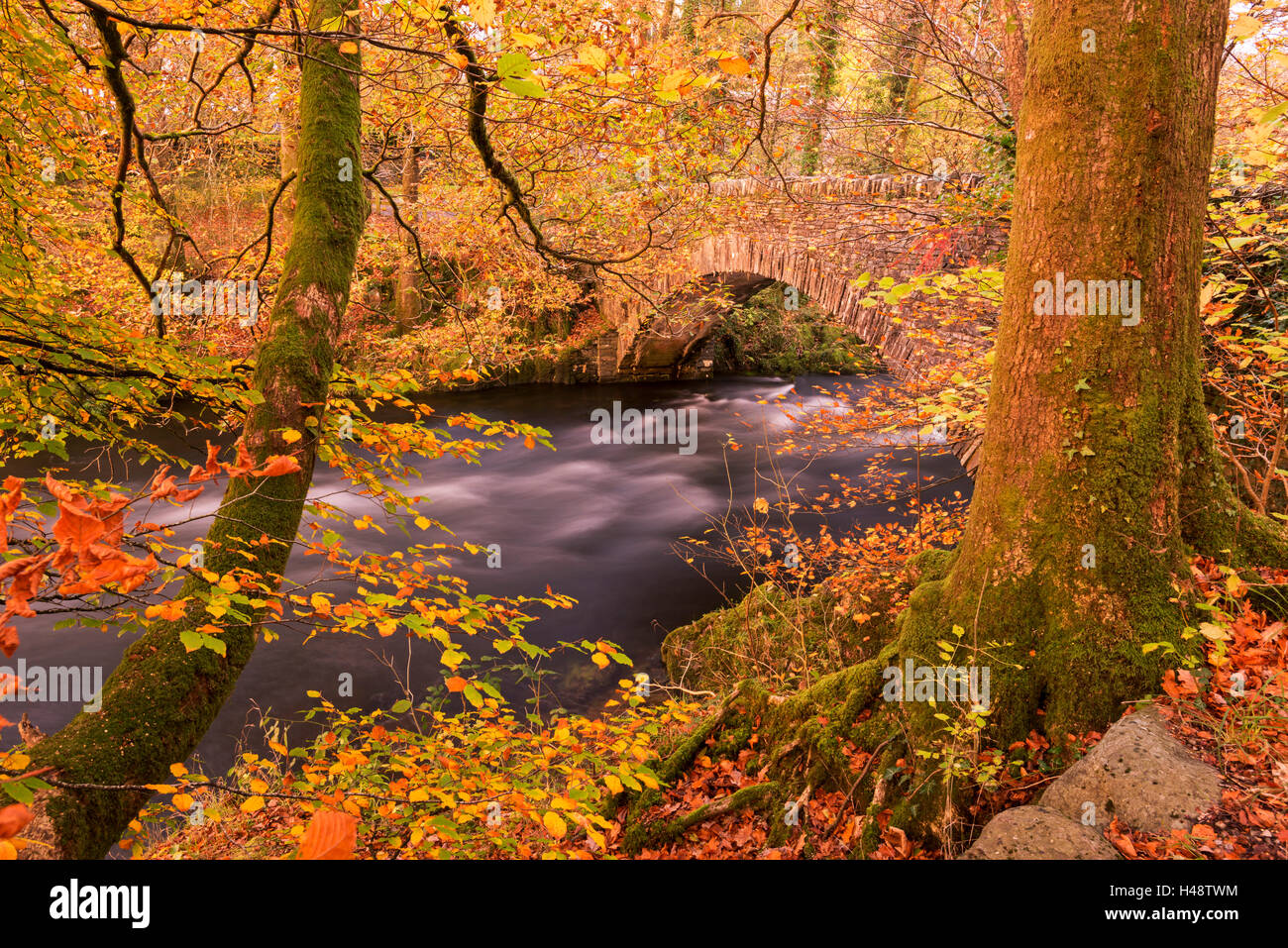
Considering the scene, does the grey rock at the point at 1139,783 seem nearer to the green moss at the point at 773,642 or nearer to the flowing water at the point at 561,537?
the green moss at the point at 773,642

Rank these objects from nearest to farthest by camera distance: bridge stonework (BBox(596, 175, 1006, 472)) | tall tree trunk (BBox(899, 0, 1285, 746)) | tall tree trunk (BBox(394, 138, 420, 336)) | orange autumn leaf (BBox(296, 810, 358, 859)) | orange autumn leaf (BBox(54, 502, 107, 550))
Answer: orange autumn leaf (BBox(54, 502, 107, 550))
orange autumn leaf (BBox(296, 810, 358, 859))
tall tree trunk (BBox(899, 0, 1285, 746))
bridge stonework (BBox(596, 175, 1006, 472))
tall tree trunk (BBox(394, 138, 420, 336))

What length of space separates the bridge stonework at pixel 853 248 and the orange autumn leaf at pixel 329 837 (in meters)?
4.90

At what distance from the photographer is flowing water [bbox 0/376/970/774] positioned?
22.3 ft

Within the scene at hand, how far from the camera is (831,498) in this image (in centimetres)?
1055

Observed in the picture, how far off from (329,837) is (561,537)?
930cm

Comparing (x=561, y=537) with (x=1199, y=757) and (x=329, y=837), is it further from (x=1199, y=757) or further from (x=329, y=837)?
(x=329, y=837)

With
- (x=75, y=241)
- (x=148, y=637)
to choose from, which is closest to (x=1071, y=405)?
(x=148, y=637)

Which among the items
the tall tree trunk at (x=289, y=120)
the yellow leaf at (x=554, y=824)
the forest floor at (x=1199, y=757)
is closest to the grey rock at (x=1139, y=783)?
the forest floor at (x=1199, y=757)

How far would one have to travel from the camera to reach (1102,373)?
2660 millimetres

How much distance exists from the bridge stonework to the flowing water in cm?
170

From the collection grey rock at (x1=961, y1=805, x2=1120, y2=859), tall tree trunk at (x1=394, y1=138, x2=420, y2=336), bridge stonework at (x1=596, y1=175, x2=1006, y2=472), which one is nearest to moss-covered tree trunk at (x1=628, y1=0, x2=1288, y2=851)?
grey rock at (x1=961, y1=805, x2=1120, y2=859)

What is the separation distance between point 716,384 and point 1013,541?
627 inches

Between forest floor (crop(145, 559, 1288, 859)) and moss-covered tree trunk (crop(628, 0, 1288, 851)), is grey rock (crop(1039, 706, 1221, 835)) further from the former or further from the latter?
moss-covered tree trunk (crop(628, 0, 1288, 851))
